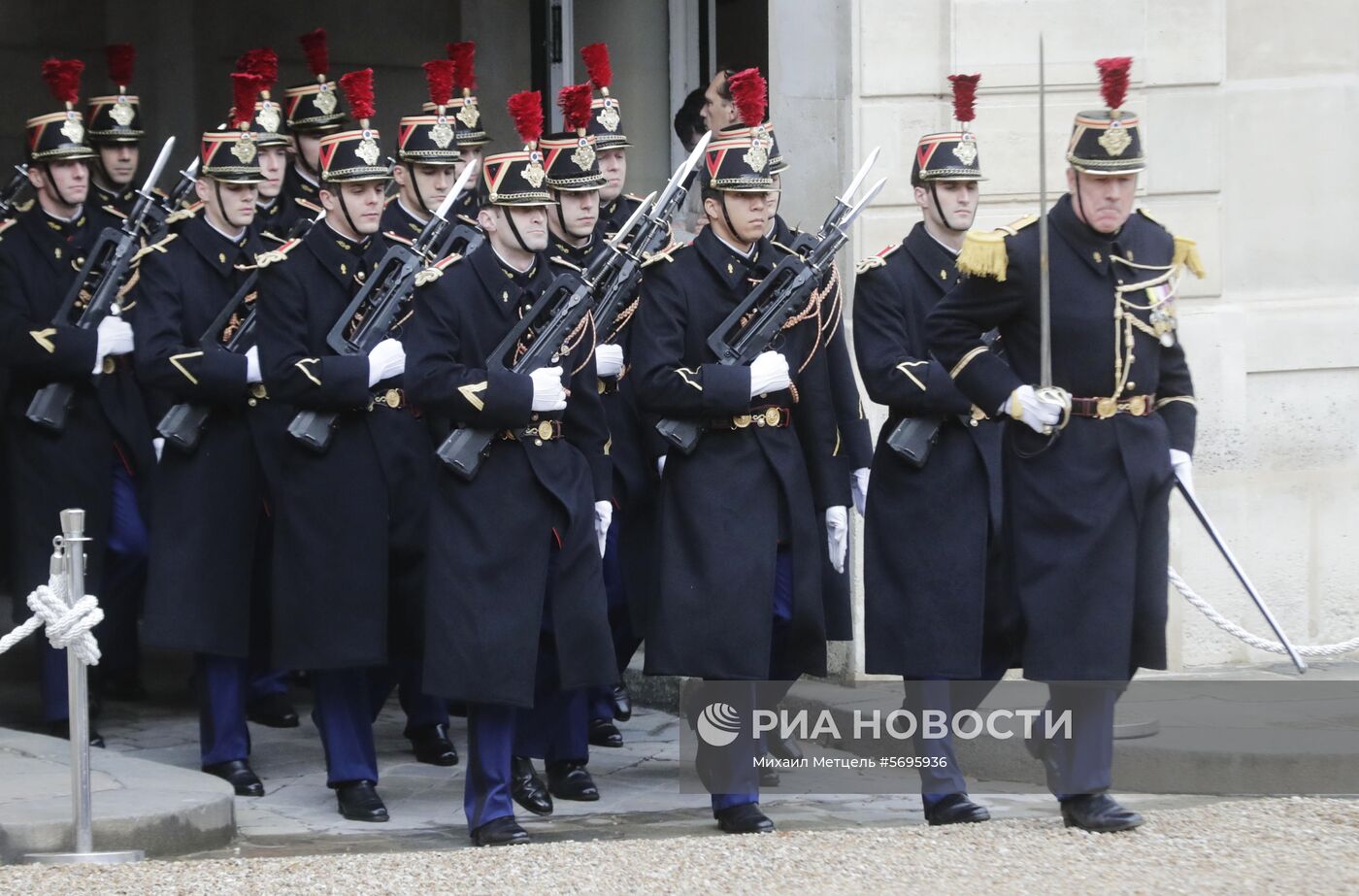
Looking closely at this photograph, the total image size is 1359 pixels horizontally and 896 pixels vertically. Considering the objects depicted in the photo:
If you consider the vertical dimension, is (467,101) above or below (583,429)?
above

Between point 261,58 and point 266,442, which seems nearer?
point 266,442

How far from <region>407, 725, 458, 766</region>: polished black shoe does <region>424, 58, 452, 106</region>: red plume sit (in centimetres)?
213

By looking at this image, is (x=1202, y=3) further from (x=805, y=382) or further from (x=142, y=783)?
(x=142, y=783)

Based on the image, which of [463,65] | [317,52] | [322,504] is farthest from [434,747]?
[317,52]

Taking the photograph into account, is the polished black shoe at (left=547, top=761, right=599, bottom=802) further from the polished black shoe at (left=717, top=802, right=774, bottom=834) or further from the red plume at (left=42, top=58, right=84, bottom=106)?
the red plume at (left=42, top=58, right=84, bottom=106)

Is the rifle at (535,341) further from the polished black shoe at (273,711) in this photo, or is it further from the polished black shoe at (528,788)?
the polished black shoe at (273,711)

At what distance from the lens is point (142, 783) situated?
7.07 m

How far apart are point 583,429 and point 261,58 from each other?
2.32 metres

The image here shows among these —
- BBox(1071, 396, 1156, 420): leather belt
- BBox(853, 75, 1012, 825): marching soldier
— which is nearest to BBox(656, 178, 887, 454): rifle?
BBox(853, 75, 1012, 825): marching soldier

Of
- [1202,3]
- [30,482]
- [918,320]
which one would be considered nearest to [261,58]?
[30,482]

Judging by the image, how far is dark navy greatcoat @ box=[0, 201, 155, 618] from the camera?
27.2ft

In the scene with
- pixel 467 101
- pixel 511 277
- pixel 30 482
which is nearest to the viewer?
pixel 511 277

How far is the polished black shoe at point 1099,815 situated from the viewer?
20.9 ft

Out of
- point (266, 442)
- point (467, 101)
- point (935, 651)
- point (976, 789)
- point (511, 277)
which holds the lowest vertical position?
point (976, 789)
